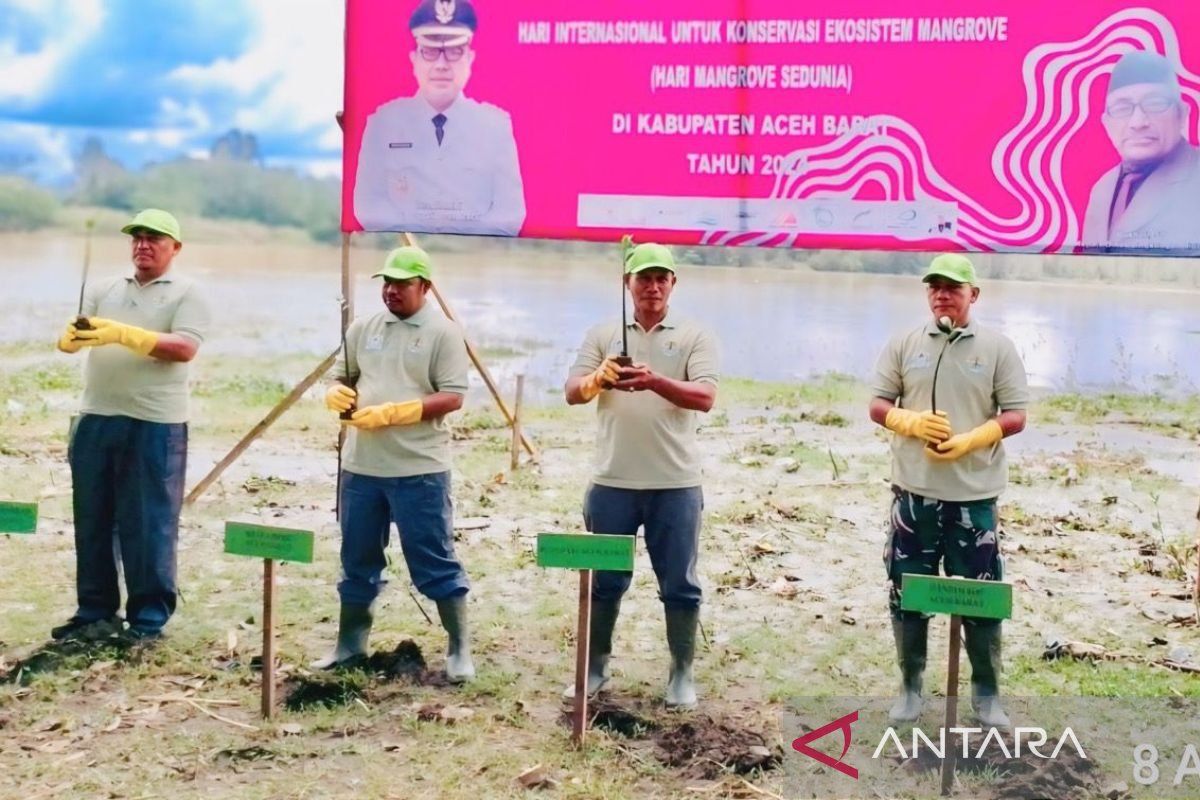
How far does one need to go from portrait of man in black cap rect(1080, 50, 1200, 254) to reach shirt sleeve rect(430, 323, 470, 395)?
2.74 meters

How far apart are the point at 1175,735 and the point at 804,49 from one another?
3.11m

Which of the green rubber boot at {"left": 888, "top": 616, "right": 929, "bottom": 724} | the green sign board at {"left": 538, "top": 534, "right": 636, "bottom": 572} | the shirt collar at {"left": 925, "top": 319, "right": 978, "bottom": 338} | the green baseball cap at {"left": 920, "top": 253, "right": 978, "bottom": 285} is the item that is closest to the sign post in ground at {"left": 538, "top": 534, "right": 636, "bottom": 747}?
the green sign board at {"left": 538, "top": 534, "right": 636, "bottom": 572}

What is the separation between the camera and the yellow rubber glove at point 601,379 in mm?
4055

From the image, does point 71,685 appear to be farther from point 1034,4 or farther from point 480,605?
point 1034,4

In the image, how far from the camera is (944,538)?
401cm

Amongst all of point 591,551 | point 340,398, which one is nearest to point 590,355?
point 591,551

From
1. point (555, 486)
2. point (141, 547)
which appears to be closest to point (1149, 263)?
point (555, 486)

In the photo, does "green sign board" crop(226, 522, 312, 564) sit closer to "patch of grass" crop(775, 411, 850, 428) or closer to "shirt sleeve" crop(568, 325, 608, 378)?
"shirt sleeve" crop(568, 325, 608, 378)

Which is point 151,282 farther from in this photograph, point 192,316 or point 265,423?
point 265,423

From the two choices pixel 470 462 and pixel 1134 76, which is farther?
pixel 470 462

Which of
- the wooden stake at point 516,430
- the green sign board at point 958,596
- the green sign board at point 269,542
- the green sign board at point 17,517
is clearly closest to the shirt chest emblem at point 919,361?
the green sign board at point 958,596

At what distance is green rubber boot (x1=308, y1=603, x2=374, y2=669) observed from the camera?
4.55 meters

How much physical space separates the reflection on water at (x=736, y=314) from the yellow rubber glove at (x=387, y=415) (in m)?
2.09

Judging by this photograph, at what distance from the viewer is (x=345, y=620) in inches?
179
